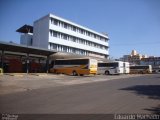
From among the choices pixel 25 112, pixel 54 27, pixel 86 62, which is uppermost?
pixel 54 27

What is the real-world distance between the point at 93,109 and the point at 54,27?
49.2 metres

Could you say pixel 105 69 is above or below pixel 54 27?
below

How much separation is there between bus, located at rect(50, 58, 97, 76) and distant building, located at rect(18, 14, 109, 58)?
10.9 meters

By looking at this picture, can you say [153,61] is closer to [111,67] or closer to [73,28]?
[73,28]

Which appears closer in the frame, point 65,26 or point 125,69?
point 125,69

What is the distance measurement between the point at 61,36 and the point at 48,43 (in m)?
5.66

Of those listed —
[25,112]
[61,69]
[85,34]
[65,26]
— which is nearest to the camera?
[25,112]

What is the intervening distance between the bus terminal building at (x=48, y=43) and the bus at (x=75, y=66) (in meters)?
2.50

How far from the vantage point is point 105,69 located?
51.2m

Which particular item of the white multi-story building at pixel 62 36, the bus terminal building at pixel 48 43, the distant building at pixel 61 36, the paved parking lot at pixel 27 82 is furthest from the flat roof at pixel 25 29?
the paved parking lot at pixel 27 82

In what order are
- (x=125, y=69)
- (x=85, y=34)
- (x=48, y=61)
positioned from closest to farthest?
(x=48, y=61) < (x=125, y=69) < (x=85, y=34)

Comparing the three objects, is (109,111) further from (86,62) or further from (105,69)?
(105,69)

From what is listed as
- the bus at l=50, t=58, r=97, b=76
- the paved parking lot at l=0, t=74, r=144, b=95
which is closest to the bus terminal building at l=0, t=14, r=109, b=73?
the bus at l=50, t=58, r=97, b=76

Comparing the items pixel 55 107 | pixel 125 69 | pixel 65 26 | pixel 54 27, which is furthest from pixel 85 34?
pixel 55 107
